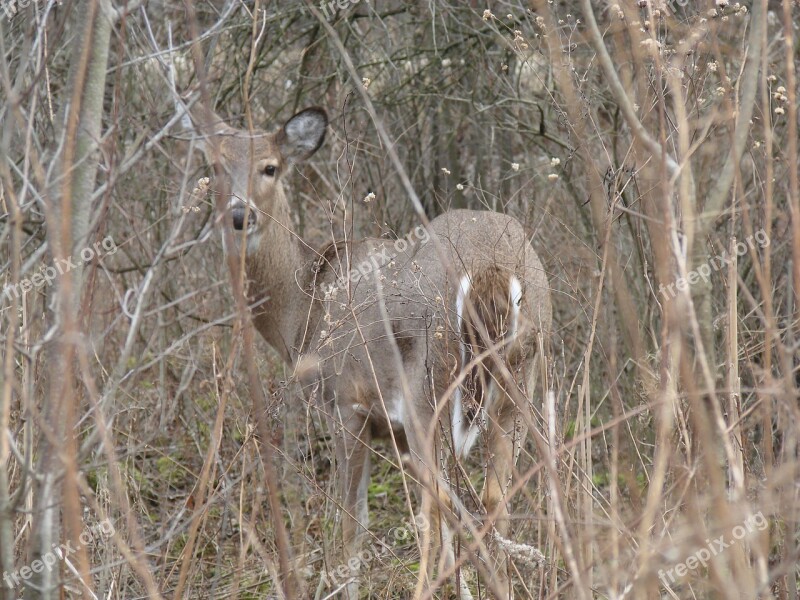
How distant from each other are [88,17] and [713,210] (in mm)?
1495

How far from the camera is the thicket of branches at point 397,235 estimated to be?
248 cm

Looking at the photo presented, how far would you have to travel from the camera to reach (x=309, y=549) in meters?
5.09

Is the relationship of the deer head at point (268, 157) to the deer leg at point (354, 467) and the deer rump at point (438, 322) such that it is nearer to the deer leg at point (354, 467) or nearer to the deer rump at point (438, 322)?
the deer rump at point (438, 322)

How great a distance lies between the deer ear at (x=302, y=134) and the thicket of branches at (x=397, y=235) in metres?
0.29

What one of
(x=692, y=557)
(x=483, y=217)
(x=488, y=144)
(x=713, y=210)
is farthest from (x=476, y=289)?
(x=488, y=144)

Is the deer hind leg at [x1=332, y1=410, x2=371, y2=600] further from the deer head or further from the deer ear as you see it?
the deer ear

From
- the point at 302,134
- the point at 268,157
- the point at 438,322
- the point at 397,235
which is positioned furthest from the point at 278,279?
the point at 438,322

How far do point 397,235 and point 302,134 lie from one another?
119 centimetres

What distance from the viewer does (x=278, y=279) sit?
5.82 metres

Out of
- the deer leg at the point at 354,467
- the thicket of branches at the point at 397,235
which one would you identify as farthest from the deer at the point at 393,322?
the thicket of branches at the point at 397,235

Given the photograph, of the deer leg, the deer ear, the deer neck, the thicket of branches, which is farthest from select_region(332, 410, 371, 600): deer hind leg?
the deer ear

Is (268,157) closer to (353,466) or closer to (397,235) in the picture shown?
(397,235)

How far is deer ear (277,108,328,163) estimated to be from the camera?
18.8 feet

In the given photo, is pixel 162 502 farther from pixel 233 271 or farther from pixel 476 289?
pixel 233 271
